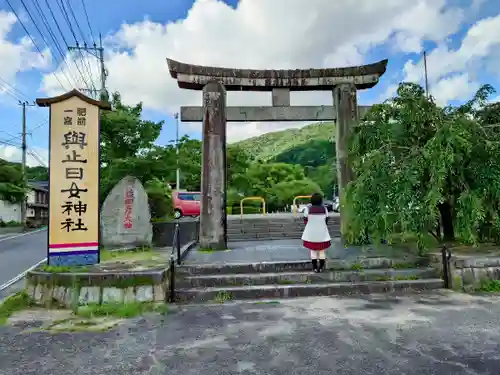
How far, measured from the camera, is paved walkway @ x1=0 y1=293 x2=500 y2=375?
3541mm

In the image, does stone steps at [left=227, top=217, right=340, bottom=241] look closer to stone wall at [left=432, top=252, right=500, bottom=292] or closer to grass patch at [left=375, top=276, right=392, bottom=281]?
grass patch at [left=375, top=276, right=392, bottom=281]

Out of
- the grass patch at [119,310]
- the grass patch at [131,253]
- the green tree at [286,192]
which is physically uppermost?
the green tree at [286,192]

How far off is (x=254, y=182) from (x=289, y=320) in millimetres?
30016

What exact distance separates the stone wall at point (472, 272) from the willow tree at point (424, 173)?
17.3 inches

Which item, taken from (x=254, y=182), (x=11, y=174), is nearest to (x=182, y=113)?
(x=11, y=174)

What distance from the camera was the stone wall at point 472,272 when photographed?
636 cm

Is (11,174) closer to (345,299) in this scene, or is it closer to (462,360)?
(345,299)

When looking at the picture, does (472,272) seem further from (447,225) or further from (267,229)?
(267,229)

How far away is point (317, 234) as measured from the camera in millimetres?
6809

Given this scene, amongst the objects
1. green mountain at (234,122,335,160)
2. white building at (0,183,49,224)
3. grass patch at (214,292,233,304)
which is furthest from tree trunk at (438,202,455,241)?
green mountain at (234,122,335,160)

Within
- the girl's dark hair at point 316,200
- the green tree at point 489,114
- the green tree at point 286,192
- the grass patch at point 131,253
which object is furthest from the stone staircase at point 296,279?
the green tree at point 286,192

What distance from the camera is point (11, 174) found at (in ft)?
87.5

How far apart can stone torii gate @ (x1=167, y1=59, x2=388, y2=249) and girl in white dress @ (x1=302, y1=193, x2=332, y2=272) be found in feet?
9.59

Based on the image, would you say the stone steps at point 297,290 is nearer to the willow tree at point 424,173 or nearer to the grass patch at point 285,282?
the grass patch at point 285,282
